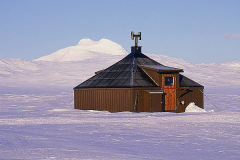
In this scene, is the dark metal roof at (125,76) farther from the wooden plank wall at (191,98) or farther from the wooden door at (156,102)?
the wooden plank wall at (191,98)

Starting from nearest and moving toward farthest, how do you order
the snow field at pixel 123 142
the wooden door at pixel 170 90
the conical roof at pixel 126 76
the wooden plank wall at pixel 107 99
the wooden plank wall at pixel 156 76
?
→ the snow field at pixel 123 142 < the wooden plank wall at pixel 107 99 < the conical roof at pixel 126 76 < the wooden plank wall at pixel 156 76 < the wooden door at pixel 170 90

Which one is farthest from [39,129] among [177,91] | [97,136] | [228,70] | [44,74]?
[228,70]

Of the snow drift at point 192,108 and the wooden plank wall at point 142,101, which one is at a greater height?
the wooden plank wall at point 142,101

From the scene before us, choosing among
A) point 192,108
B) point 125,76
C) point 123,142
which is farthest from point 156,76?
point 123,142

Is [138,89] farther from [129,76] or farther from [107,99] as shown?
[107,99]

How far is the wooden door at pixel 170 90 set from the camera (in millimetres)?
41844

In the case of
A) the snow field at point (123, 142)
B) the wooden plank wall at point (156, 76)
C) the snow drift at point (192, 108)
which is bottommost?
the snow drift at point (192, 108)

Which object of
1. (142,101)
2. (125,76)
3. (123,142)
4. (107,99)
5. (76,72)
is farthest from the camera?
(76,72)

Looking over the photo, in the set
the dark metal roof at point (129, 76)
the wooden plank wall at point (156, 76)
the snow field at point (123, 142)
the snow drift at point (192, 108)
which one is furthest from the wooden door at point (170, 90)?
the snow field at point (123, 142)

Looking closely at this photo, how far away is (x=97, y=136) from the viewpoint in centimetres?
2116

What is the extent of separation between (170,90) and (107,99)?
5.43 metres

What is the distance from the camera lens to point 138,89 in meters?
40.4

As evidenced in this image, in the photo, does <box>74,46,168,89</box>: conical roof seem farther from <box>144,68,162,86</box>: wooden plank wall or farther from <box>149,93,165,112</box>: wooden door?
<box>149,93,165,112</box>: wooden door

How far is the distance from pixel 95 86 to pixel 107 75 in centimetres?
182
